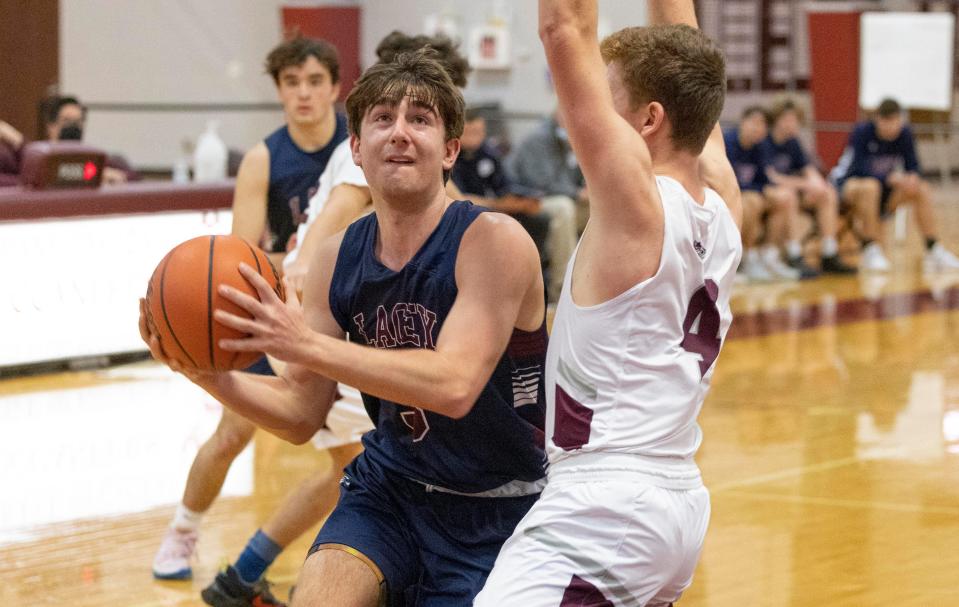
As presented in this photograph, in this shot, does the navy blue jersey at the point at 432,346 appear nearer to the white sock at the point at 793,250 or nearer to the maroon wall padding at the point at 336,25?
the white sock at the point at 793,250

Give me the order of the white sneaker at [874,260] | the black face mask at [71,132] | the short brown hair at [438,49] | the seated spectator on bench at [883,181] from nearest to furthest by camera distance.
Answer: the short brown hair at [438,49] < the black face mask at [71,132] < the white sneaker at [874,260] < the seated spectator on bench at [883,181]

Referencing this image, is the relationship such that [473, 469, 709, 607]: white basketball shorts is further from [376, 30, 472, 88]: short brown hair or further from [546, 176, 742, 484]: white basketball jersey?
[376, 30, 472, 88]: short brown hair

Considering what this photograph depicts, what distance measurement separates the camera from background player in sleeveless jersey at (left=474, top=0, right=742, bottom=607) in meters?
2.49

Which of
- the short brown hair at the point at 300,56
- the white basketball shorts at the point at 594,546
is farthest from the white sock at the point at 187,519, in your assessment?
the white basketball shorts at the point at 594,546

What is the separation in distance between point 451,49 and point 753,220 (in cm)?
832

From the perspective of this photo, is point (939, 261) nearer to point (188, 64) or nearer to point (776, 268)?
point (776, 268)

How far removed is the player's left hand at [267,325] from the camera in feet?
7.67

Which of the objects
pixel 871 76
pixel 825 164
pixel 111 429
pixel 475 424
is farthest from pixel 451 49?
pixel 871 76

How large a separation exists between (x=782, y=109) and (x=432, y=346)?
418 inches

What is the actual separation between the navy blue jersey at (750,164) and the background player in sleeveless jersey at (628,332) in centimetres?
1016

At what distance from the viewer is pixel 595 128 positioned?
2.45 meters

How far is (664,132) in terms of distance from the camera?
2666 millimetres

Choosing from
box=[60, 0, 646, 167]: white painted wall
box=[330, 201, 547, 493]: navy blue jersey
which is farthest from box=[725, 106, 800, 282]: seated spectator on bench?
box=[330, 201, 547, 493]: navy blue jersey

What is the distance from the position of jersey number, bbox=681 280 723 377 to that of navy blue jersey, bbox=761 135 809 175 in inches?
418
